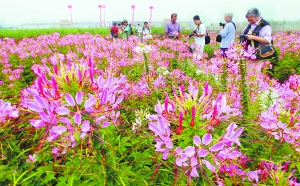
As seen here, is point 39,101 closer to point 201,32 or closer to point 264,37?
point 264,37

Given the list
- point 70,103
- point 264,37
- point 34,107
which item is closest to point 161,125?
point 70,103

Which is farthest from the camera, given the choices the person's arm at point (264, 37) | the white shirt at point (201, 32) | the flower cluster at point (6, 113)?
the white shirt at point (201, 32)

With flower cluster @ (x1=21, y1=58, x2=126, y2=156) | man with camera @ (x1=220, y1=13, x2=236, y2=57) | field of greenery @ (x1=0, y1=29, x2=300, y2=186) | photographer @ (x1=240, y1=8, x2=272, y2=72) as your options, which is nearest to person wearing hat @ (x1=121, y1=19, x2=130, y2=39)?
man with camera @ (x1=220, y1=13, x2=236, y2=57)

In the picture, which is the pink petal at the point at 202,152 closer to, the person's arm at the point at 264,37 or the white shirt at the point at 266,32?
the person's arm at the point at 264,37

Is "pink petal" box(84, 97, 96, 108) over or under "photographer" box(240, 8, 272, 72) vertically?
under

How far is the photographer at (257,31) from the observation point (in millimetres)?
3402

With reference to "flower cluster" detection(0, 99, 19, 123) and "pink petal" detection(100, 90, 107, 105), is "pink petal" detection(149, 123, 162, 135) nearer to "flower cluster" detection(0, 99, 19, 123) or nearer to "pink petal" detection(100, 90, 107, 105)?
"pink petal" detection(100, 90, 107, 105)

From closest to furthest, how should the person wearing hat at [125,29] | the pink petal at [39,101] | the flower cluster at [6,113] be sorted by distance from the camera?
1. the pink petal at [39,101]
2. the flower cluster at [6,113]
3. the person wearing hat at [125,29]

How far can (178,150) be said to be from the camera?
0.91 m

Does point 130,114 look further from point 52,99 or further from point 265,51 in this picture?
point 265,51

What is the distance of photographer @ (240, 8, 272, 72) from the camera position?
340 cm

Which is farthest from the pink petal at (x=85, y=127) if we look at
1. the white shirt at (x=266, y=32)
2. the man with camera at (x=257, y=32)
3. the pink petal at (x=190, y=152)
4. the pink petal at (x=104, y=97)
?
the white shirt at (x=266, y=32)

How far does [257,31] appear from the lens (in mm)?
3523

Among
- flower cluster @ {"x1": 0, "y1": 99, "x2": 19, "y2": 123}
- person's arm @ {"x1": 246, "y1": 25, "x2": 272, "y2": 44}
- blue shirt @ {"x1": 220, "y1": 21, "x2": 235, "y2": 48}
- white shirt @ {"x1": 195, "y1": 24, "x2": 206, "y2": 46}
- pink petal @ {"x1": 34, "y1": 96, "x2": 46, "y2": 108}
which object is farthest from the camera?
white shirt @ {"x1": 195, "y1": 24, "x2": 206, "y2": 46}
